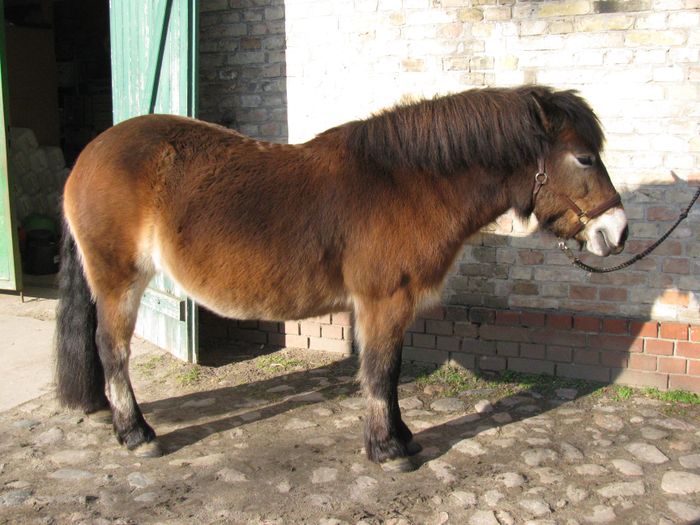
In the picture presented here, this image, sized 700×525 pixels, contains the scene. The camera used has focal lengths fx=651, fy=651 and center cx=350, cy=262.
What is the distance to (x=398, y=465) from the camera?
371cm

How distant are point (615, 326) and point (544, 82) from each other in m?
1.86

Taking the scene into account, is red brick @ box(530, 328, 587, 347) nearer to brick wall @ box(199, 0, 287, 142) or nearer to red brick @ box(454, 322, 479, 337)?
red brick @ box(454, 322, 479, 337)

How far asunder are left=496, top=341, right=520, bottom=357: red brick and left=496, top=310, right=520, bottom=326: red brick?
0.16m

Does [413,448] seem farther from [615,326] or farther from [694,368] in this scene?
[694,368]

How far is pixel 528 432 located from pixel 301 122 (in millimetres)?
3022

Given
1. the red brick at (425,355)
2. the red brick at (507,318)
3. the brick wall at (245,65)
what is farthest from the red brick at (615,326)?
the brick wall at (245,65)

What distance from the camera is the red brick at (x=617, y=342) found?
4.74m

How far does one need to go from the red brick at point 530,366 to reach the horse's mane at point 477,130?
75.0 inches

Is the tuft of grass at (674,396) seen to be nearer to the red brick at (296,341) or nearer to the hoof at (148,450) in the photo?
the red brick at (296,341)

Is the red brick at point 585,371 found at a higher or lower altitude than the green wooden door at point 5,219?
lower

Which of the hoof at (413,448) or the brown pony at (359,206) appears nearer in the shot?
the brown pony at (359,206)

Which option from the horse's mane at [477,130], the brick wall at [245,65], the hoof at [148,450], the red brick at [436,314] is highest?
the brick wall at [245,65]

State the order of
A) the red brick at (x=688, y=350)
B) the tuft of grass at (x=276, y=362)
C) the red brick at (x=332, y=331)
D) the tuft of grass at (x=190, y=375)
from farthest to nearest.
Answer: the red brick at (x=332, y=331) < the tuft of grass at (x=276, y=362) < the tuft of grass at (x=190, y=375) < the red brick at (x=688, y=350)

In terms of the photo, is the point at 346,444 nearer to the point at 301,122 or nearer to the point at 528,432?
the point at 528,432
